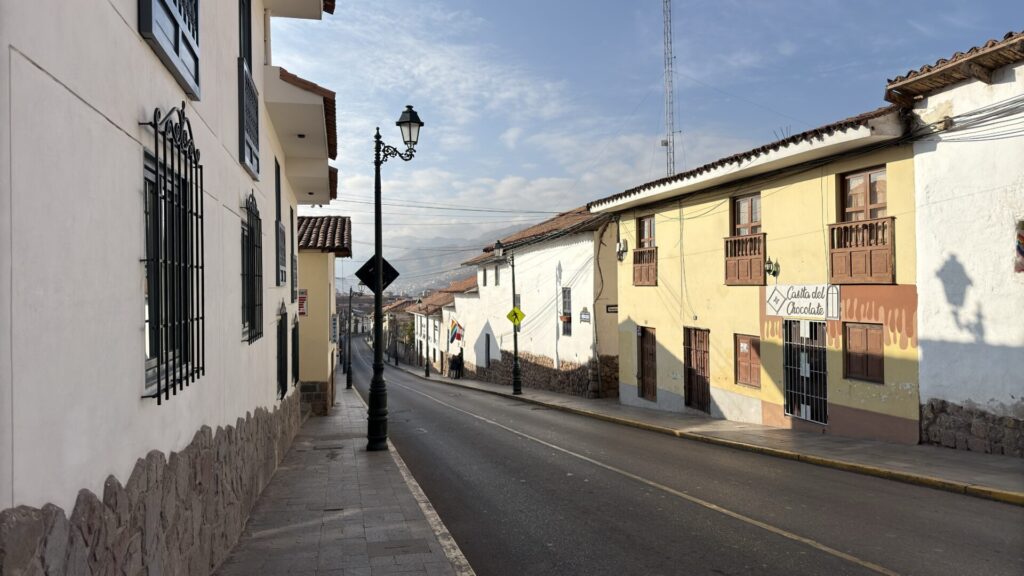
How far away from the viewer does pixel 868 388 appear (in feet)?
42.5

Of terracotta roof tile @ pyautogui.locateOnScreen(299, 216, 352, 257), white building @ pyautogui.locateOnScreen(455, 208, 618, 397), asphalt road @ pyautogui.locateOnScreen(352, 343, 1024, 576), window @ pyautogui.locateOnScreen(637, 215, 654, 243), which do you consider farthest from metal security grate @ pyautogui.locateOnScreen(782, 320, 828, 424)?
terracotta roof tile @ pyautogui.locateOnScreen(299, 216, 352, 257)

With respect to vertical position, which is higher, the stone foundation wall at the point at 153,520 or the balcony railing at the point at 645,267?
the balcony railing at the point at 645,267

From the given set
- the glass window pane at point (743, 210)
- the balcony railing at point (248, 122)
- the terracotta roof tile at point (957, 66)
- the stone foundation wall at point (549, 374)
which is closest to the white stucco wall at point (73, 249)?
the balcony railing at point (248, 122)

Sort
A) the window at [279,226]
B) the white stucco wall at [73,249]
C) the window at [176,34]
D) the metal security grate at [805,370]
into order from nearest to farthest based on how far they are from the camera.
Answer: the white stucco wall at [73,249], the window at [176,34], the window at [279,226], the metal security grate at [805,370]

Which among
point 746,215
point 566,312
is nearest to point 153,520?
point 746,215

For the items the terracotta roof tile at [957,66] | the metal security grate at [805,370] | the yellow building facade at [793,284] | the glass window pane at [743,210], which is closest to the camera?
the terracotta roof tile at [957,66]

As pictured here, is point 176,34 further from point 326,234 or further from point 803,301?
point 326,234

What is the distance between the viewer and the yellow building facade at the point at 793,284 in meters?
12.5

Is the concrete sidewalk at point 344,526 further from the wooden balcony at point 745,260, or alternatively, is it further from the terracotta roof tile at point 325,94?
the wooden balcony at point 745,260

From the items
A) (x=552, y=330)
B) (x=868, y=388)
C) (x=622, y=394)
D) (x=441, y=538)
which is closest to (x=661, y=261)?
(x=622, y=394)

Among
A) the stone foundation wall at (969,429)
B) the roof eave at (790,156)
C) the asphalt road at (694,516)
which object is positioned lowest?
the asphalt road at (694,516)

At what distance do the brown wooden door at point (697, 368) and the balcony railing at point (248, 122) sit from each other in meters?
13.0

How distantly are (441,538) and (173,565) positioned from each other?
3.14m

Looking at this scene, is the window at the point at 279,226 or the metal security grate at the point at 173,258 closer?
the metal security grate at the point at 173,258
